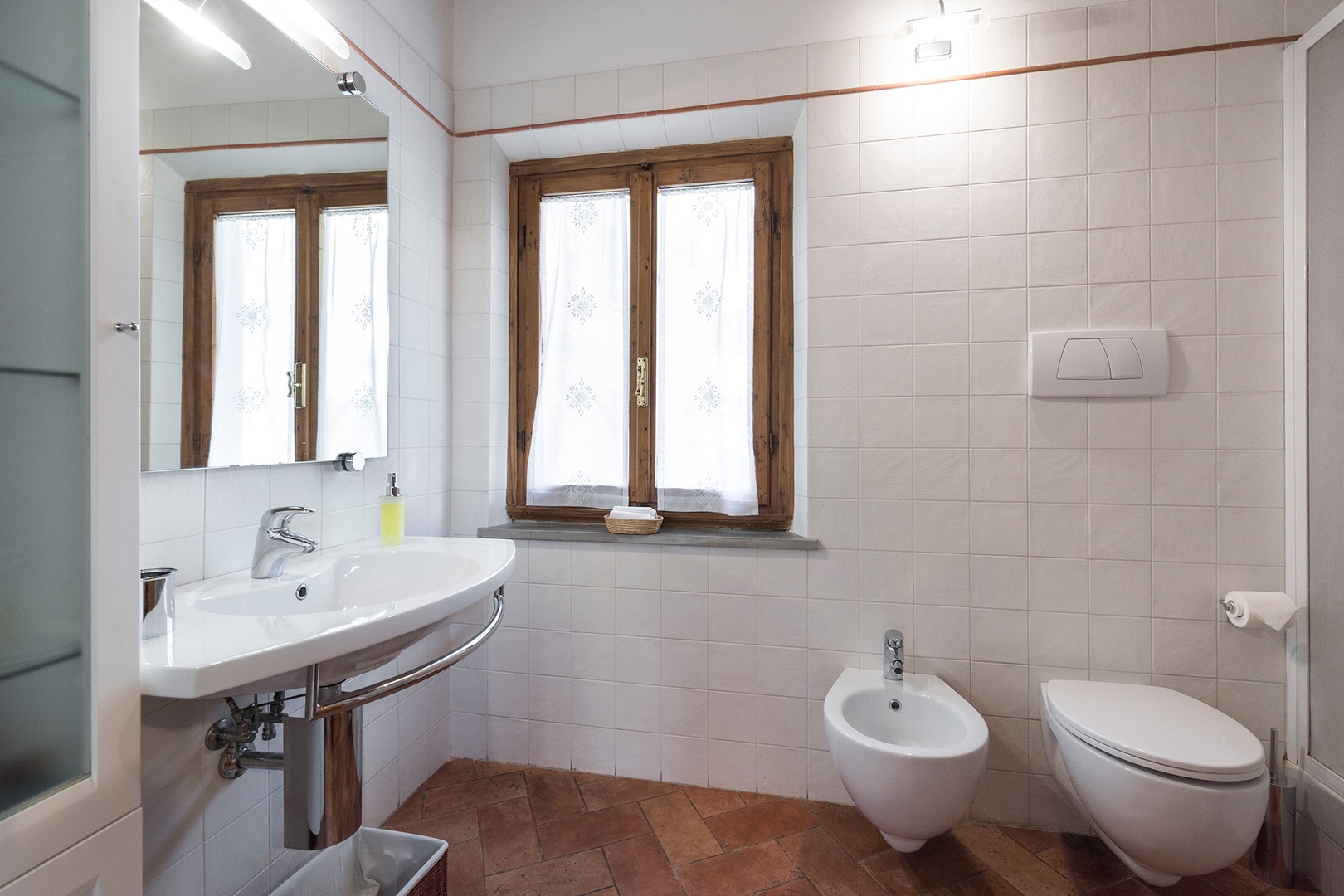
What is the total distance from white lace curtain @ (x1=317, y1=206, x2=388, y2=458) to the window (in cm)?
54

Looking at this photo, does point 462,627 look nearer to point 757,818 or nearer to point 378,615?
point 757,818

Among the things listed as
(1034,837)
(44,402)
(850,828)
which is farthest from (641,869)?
(44,402)

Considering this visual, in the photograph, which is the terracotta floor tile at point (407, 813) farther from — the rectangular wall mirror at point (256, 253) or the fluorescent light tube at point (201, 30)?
the fluorescent light tube at point (201, 30)

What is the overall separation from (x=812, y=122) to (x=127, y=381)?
1.72 metres

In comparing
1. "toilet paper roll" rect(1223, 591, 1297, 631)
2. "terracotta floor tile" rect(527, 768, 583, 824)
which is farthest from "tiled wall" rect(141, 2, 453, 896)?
"toilet paper roll" rect(1223, 591, 1297, 631)

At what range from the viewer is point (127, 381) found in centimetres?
73

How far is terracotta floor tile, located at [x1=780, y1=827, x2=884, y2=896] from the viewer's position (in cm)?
146

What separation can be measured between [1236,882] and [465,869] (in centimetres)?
185

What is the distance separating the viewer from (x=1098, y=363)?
1.62 meters

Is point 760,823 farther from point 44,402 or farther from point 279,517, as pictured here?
point 44,402

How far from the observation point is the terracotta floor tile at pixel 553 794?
5.73 ft

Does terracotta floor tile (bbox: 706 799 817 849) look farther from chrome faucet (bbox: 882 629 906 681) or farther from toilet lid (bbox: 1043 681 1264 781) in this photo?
toilet lid (bbox: 1043 681 1264 781)

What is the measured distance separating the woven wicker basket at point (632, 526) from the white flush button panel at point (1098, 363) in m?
1.13

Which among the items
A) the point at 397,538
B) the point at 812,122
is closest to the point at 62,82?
the point at 397,538
